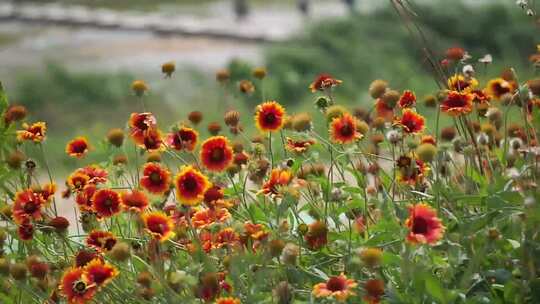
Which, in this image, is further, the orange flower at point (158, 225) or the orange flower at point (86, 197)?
the orange flower at point (86, 197)

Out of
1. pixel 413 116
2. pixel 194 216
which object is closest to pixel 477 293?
pixel 413 116

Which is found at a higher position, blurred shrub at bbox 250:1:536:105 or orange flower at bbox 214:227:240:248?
blurred shrub at bbox 250:1:536:105

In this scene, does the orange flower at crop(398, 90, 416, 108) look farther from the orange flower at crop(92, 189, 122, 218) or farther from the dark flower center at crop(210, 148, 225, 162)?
the orange flower at crop(92, 189, 122, 218)

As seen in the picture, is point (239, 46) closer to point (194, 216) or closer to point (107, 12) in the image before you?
point (107, 12)

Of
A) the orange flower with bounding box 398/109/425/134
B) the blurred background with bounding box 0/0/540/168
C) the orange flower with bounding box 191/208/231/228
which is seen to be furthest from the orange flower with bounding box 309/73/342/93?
the blurred background with bounding box 0/0/540/168

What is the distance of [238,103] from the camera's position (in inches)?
308

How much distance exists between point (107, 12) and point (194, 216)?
12738mm

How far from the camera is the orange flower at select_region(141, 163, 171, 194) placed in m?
2.29

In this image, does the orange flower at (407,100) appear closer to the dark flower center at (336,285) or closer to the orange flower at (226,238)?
the orange flower at (226,238)

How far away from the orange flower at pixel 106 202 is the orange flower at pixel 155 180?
0.23 ft

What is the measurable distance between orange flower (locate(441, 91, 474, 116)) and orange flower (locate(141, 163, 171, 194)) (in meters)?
0.65

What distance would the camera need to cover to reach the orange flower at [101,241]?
2.24 m

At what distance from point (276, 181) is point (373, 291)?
404 mm

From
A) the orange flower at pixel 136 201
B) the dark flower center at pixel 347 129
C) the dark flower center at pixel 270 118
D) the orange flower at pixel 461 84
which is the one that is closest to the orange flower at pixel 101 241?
the orange flower at pixel 136 201
